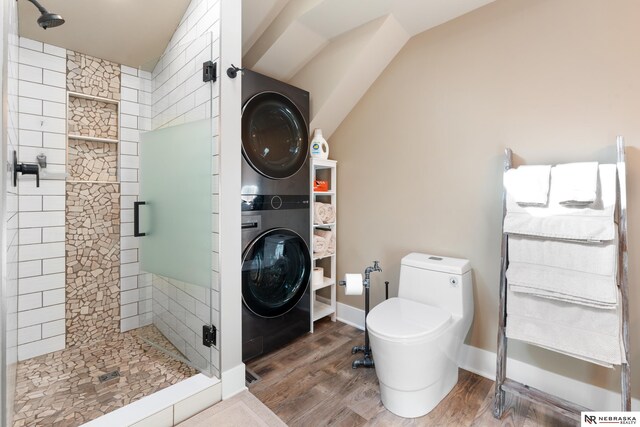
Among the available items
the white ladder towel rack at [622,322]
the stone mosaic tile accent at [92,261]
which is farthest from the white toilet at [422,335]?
the stone mosaic tile accent at [92,261]

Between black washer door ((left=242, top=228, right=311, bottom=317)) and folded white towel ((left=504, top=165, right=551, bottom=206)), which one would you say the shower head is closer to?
black washer door ((left=242, top=228, right=311, bottom=317))

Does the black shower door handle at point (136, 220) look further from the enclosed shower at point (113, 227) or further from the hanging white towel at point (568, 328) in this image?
the hanging white towel at point (568, 328)

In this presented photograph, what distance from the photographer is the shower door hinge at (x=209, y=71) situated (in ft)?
5.41

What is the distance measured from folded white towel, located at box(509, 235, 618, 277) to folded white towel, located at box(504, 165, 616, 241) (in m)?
0.05

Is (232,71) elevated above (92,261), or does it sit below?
above

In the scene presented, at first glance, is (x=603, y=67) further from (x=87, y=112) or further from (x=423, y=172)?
(x=87, y=112)

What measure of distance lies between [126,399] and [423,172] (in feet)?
7.30

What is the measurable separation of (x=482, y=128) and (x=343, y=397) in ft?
5.89

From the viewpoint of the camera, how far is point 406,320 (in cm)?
160

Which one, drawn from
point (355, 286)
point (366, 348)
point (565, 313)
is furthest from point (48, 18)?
point (565, 313)

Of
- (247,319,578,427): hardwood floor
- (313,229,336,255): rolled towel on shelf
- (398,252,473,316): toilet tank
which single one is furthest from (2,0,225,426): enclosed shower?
(398,252,473,316): toilet tank

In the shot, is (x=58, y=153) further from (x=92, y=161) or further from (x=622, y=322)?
(x=622, y=322)

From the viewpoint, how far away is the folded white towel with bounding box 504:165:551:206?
1.46 meters

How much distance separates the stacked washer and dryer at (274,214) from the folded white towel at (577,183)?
156cm
